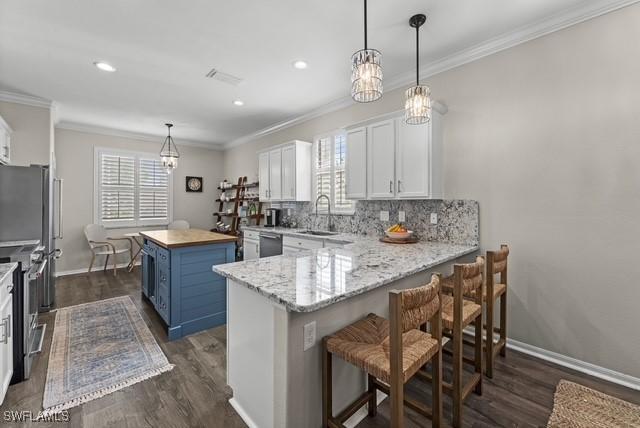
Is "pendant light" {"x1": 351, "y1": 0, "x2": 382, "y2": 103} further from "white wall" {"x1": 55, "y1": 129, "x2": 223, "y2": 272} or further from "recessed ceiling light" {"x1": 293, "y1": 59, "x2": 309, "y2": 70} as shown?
"white wall" {"x1": 55, "y1": 129, "x2": 223, "y2": 272}

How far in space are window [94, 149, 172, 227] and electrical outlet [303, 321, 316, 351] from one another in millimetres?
5933

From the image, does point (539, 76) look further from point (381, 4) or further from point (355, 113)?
point (355, 113)

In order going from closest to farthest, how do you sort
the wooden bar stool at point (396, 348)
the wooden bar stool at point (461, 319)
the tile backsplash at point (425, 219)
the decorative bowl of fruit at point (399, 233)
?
the wooden bar stool at point (396, 348) → the wooden bar stool at point (461, 319) → the tile backsplash at point (425, 219) → the decorative bowl of fruit at point (399, 233)

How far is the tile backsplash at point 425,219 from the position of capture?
9.31 ft

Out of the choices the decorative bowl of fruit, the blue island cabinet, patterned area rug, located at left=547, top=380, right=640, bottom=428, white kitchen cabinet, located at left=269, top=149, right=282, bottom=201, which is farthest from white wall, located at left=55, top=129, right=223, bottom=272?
patterned area rug, located at left=547, top=380, right=640, bottom=428

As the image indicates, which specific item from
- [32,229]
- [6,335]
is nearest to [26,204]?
[32,229]

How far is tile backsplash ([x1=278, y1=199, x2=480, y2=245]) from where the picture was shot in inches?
112

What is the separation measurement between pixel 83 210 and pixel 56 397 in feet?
15.1

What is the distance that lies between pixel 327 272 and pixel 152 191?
5.89 metres

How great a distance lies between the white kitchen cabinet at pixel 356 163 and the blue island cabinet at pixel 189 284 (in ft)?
5.15

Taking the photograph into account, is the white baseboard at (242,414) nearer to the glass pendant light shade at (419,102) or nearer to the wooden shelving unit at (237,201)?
the glass pendant light shade at (419,102)

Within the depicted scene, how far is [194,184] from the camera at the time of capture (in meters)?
6.78

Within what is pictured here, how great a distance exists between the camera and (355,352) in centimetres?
135

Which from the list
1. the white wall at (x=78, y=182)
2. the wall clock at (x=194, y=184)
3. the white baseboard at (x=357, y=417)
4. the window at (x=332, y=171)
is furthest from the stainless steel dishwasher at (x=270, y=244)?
the white wall at (x=78, y=182)
